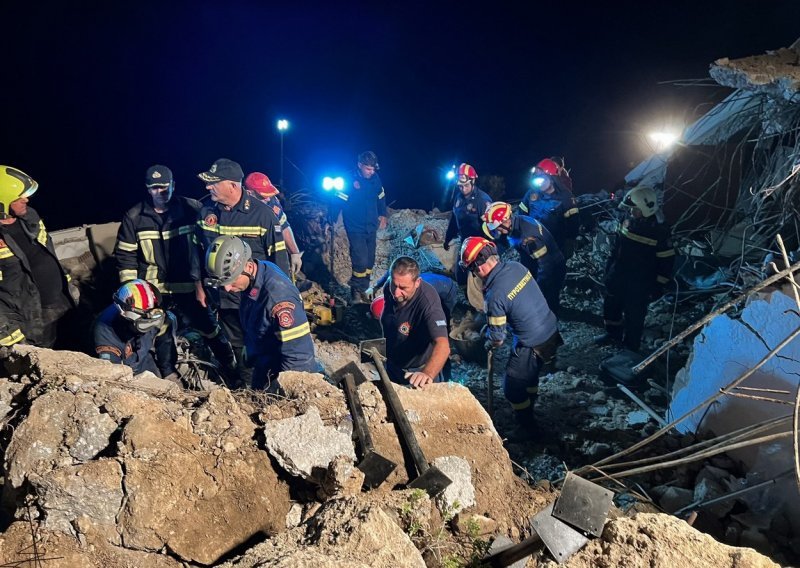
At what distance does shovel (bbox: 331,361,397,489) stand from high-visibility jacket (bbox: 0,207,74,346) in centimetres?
301

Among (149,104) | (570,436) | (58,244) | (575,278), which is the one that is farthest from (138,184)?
(570,436)

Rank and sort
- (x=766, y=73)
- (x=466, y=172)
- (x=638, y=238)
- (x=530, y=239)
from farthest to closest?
(x=466, y=172) < (x=530, y=239) < (x=638, y=238) < (x=766, y=73)

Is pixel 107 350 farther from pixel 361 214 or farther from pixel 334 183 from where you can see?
pixel 334 183

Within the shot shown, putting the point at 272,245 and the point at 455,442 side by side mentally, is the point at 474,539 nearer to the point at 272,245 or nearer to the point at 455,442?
the point at 455,442

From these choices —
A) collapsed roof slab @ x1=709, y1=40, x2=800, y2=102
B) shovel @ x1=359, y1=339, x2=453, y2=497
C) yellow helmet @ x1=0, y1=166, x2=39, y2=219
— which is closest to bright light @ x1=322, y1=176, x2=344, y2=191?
yellow helmet @ x1=0, y1=166, x2=39, y2=219

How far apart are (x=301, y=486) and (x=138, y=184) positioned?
20165 millimetres

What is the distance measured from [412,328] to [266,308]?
141 centimetres

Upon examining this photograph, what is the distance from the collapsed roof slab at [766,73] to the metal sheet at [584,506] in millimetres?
4078

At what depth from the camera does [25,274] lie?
4.04 meters

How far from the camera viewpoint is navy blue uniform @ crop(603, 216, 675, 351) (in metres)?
5.70

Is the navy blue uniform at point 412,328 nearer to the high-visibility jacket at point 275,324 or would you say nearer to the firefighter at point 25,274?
the high-visibility jacket at point 275,324

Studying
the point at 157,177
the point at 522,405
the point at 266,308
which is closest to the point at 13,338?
the point at 157,177

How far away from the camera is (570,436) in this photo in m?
5.00

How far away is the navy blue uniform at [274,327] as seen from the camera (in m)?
3.40
